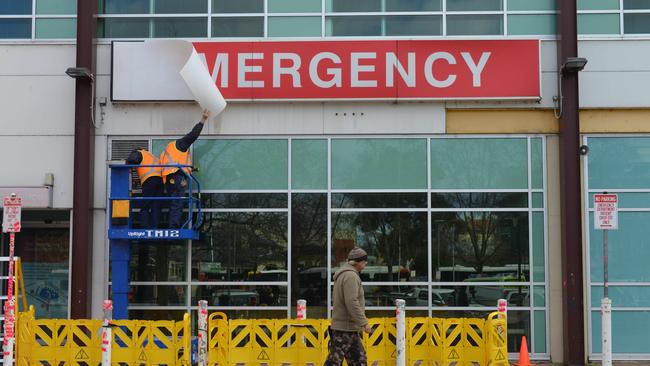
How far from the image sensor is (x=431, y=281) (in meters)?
14.7

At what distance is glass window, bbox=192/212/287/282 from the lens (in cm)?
1479

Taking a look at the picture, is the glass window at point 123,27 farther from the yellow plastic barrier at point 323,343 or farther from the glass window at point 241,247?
the yellow plastic barrier at point 323,343

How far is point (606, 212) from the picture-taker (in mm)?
12570

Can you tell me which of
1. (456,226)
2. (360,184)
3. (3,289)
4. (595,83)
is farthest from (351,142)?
(3,289)

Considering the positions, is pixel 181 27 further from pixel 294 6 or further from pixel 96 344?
pixel 96 344

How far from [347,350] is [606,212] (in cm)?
476

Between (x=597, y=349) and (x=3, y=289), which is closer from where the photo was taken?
(x=597, y=349)

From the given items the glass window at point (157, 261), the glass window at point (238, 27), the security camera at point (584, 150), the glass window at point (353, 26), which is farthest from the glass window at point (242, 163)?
the security camera at point (584, 150)

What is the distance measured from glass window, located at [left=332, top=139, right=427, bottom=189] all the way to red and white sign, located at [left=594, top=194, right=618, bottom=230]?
3.24m

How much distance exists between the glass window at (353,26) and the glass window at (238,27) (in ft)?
4.07

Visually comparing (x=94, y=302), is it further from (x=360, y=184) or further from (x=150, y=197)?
(x=360, y=184)

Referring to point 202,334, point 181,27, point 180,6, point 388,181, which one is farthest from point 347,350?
point 180,6

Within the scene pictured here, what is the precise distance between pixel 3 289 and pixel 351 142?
7.10 m

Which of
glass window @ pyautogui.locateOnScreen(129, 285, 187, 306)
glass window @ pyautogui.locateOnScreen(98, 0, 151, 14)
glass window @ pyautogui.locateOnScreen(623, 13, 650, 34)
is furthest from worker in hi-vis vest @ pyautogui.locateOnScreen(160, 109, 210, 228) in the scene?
glass window @ pyautogui.locateOnScreen(623, 13, 650, 34)
